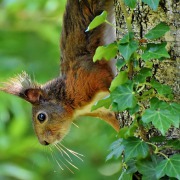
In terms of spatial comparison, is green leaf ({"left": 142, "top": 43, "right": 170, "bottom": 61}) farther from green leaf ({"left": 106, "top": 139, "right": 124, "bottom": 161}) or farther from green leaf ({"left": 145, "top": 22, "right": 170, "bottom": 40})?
green leaf ({"left": 106, "top": 139, "right": 124, "bottom": 161})

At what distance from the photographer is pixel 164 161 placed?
2.91 metres

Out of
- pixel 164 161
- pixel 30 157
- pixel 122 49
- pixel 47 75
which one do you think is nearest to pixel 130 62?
pixel 122 49

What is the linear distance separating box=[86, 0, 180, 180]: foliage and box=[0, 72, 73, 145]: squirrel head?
5.36ft

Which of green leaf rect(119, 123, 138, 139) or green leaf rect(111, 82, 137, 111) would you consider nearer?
green leaf rect(111, 82, 137, 111)

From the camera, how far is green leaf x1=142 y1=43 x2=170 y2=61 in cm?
289

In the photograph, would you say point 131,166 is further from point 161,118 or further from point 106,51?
point 106,51

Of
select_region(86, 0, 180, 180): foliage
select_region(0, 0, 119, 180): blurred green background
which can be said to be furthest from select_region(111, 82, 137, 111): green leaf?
select_region(0, 0, 119, 180): blurred green background

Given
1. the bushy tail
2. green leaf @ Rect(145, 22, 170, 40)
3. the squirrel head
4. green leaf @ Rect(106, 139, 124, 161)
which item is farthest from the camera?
the squirrel head

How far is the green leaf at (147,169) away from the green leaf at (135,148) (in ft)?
0.20

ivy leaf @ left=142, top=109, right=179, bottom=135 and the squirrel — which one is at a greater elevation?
the squirrel

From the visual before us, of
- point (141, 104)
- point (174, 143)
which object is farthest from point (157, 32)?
point (174, 143)

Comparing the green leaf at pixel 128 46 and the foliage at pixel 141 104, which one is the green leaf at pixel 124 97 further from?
the green leaf at pixel 128 46

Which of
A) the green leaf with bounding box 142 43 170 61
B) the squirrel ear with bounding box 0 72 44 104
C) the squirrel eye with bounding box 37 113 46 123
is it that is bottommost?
the green leaf with bounding box 142 43 170 61

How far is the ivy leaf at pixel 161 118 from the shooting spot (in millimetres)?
2812
